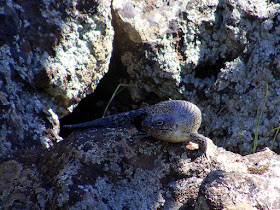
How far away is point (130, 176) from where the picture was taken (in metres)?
3.27

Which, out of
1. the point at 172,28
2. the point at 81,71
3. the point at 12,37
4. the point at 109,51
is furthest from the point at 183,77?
the point at 12,37

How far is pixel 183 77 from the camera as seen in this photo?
5.00 meters

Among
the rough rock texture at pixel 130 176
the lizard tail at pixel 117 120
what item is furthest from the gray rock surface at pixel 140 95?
the lizard tail at pixel 117 120

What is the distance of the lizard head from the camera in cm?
356

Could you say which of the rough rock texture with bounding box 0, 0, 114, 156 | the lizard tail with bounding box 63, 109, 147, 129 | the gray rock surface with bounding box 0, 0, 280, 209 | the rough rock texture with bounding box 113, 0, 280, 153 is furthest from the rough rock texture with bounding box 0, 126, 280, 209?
the rough rock texture with bounding box 113, 0, 280, 153

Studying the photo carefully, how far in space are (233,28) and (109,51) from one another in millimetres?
1725

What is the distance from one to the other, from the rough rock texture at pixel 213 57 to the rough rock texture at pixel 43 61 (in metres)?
0.68

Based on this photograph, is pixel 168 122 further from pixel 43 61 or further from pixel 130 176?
pixel 43 61

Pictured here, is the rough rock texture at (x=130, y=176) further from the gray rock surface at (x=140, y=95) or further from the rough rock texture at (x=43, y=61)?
the rough rock texture at (x=43, y=61)

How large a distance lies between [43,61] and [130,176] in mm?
1594

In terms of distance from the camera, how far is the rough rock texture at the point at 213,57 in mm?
4820

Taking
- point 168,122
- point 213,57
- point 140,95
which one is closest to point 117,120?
point 168,122

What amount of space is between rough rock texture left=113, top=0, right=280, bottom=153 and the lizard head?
1286mm

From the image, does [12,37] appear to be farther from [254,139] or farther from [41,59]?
[254,139]
